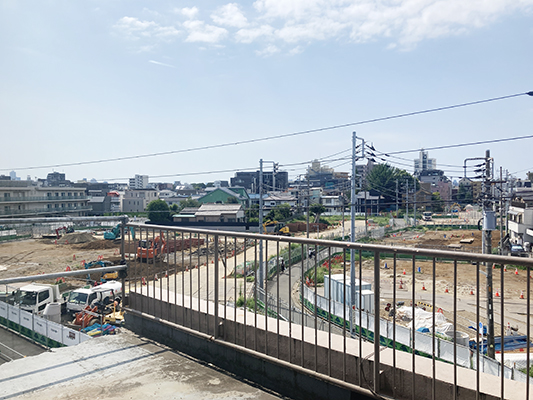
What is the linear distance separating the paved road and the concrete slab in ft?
8.75

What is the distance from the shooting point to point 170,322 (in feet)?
13.4

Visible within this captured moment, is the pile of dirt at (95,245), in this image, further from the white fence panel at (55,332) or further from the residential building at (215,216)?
the residential building at (215,216)

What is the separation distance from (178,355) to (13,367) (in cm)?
144

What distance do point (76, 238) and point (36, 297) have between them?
11.3 metres

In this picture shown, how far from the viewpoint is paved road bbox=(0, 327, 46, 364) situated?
5.95 metres

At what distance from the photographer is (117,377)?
3.35 metres

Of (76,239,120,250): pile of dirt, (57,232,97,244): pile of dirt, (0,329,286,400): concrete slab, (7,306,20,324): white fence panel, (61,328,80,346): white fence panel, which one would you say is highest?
(57,232,97,244): pile of dirt

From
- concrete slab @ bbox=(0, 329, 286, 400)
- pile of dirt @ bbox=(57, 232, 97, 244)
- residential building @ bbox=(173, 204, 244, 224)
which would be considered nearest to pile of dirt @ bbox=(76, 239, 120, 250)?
pile of dirt @ bbox=(57, 232, 97, 244)

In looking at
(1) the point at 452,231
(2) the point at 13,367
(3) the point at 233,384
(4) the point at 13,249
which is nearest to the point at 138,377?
(3) the point at 233,384

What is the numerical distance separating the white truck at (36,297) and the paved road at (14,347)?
508cm

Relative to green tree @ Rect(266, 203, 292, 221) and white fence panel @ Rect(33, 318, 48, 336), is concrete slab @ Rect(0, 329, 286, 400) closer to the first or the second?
white fence panel @ Rect(33, 318, 48, 336)

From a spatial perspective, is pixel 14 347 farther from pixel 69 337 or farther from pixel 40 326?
pixel 40 326

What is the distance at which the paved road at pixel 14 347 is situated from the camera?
234 inches

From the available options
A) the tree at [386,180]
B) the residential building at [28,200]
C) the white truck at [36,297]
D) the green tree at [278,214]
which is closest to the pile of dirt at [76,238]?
the white truck at [36,297]
